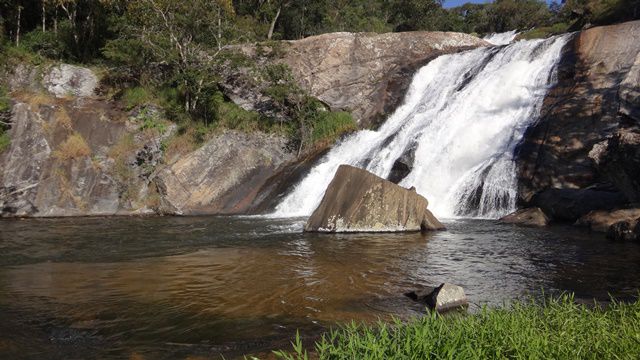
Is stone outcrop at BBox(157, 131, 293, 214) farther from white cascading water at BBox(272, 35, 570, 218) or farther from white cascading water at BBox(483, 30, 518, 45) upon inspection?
white cascading water at BBox(483, 30, 518, 45)

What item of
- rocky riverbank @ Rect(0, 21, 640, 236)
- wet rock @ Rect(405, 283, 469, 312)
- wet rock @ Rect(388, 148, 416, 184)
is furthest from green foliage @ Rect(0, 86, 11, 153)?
wet rock @ Rect(405, 283, 469, 312)

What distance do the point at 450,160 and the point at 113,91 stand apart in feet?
63.6

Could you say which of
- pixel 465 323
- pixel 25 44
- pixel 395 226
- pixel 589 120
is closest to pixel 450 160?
pixel 589 120

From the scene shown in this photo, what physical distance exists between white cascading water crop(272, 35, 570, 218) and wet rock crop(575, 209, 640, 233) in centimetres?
308

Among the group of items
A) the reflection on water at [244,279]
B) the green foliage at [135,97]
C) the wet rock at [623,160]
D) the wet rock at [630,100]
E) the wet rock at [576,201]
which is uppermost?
the green foliage at [135,97]

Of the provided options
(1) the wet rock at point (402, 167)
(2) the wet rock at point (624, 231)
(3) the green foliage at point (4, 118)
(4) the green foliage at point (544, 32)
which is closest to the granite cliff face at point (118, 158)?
(3) the green foliage at point (4, 118)

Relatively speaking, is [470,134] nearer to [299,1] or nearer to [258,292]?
[258,292]

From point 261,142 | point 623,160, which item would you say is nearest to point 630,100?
point 623,160

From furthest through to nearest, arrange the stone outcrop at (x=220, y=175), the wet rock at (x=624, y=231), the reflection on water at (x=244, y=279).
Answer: the stone outcrop at (x=220, y=175), the wet rock at (x=624, y=231), the reflection on water at (x=244, y=279)

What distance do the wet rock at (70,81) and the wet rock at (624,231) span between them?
26.4 metres

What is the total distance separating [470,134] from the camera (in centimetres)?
2222

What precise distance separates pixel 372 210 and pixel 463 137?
341 inches

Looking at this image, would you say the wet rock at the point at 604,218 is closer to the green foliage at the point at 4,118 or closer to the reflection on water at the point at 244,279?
the reflection on water at the point at 244,279

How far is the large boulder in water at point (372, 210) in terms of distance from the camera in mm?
15406
